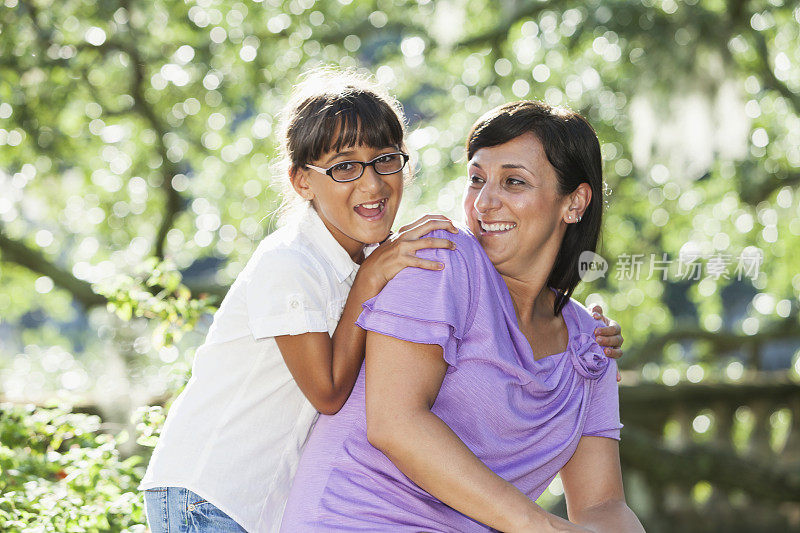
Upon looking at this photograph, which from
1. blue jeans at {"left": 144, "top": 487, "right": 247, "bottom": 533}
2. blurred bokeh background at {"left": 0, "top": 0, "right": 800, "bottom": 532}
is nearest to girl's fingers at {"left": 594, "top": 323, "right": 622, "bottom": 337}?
blue jeans at {"left": 144, "top": 487, "right": 247, "bottom": 533}

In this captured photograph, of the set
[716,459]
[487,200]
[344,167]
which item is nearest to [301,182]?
[344,167]

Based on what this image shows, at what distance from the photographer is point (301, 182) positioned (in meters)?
2.34

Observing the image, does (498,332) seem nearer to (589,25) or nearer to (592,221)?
(592,221)

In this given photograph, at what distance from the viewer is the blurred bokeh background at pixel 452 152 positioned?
592cm

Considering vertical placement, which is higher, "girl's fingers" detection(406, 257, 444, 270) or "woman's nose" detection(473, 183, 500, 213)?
"woman's nose" detection(473, 183, 500, 213)

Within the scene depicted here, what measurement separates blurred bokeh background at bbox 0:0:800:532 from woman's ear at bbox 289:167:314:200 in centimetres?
233

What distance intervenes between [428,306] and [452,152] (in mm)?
5585

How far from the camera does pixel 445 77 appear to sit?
7922 millimetres

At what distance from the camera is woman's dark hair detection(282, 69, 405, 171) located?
222 cm

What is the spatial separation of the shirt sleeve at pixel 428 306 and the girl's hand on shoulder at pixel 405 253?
16 mm

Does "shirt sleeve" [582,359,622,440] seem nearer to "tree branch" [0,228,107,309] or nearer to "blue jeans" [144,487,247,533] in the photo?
"blue jeans" [144,487,247,533]

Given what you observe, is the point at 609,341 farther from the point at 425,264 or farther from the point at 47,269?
the point at 47,269

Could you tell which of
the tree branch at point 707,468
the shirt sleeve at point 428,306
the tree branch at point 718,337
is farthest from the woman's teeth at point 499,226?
the tree branch at point 718,337

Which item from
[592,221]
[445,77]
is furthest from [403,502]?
[445,77]
